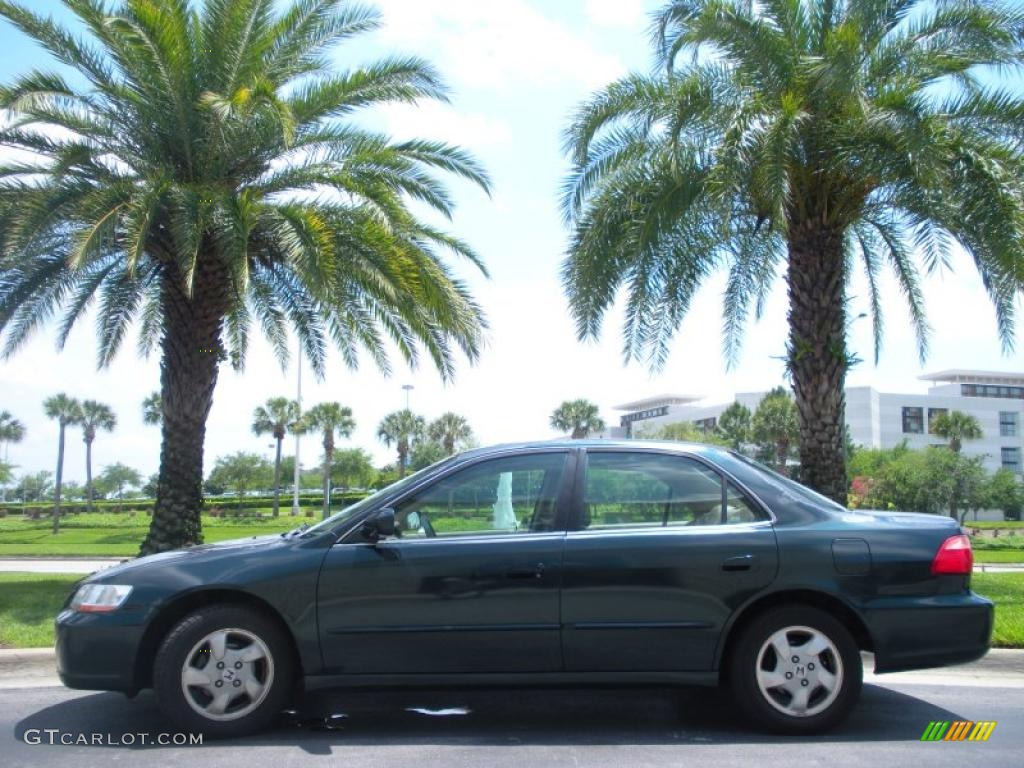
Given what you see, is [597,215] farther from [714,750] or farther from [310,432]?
[310,432]

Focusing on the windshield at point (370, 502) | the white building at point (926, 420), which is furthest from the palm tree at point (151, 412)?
the windshield at point (370, 502)

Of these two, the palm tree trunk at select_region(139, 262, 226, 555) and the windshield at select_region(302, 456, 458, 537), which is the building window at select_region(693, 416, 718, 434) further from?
the windshield at select_region(302, 456, 458, 537)

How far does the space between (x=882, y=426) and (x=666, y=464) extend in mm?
87329

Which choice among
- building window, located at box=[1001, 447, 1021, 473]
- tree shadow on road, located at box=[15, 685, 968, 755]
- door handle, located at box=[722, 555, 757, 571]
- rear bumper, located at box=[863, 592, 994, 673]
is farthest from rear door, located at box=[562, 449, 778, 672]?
building window, located at box=[1001, 447, 1021, 473]

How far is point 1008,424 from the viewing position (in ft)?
287

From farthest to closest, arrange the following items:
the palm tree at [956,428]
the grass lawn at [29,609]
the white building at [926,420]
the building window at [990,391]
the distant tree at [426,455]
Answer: the building window at [990,391], the white building at [926,420], the palm tree at [956,428], the distant tree at [426,455], the grass lawn at [29,609]

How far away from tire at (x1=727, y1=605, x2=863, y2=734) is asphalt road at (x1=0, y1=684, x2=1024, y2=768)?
0.42 feet

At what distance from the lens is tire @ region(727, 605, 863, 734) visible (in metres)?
4.84

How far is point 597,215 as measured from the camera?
40.8 ft

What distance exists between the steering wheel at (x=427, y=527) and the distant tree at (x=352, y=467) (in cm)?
6968

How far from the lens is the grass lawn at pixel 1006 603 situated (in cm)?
705

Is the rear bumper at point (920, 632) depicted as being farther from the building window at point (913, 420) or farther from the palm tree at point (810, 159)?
the building window at point (913, 420)

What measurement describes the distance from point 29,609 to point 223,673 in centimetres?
545

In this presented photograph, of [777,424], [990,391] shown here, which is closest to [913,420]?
[990,391]
